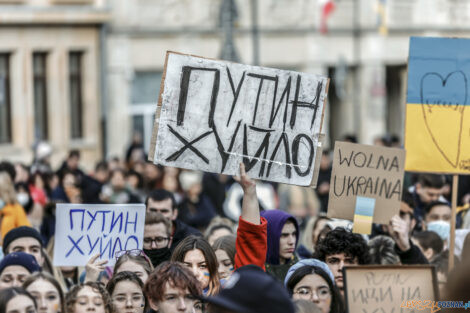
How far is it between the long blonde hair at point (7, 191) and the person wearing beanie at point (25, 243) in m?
3.00

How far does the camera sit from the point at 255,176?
6.62m

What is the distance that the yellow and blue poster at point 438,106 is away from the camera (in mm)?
7746

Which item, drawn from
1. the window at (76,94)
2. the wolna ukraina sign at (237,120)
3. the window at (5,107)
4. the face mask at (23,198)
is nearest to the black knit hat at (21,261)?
the wolna ukraina sign at (237,120)

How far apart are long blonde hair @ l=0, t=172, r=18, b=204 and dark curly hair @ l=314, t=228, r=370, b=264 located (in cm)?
455

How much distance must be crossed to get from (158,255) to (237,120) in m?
1.51

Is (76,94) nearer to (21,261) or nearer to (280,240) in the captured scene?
(280,240)

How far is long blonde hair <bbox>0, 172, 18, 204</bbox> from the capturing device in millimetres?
10961

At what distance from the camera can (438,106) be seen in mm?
7836

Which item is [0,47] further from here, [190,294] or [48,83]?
[190,294]

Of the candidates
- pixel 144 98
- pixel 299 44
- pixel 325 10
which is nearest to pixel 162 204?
pixel 144 98

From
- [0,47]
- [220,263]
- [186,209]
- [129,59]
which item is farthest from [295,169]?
[129,59]

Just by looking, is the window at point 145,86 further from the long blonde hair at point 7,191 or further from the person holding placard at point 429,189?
the person holding placard at point 429,189

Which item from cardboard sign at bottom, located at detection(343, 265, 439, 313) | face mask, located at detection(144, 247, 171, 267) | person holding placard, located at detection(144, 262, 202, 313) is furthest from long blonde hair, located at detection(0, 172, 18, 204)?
cardboard sign at bottom, located at detection(343, 265, 439, 313)

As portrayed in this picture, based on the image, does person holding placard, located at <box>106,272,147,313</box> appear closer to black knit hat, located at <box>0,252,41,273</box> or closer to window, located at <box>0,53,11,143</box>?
black knit hat, located at <box>0,252,41,273</box>
